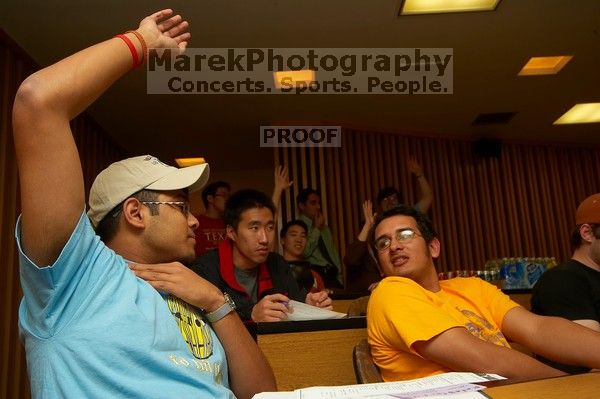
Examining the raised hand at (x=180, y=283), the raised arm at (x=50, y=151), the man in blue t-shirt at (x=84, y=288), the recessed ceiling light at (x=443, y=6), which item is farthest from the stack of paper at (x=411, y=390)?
the recessed ceiling light at (x=443, y=6)

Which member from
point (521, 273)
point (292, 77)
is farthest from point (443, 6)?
point (521, 273)

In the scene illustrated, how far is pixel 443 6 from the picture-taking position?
361 cm

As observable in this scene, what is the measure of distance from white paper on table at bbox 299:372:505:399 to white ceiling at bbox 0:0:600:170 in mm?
2861

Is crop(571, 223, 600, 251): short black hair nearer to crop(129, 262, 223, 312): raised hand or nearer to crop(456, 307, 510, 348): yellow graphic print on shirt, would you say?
crop(456, 307, 510, 348): yellow graphic print on shirt

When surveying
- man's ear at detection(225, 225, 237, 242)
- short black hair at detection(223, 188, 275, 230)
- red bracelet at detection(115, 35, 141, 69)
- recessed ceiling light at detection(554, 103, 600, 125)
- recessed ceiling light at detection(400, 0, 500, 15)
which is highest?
recessed ceiling light at detection(400, 0, 500, 15)

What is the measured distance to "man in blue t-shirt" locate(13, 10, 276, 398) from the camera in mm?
962

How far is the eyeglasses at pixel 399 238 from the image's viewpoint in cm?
193

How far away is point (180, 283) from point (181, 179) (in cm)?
28

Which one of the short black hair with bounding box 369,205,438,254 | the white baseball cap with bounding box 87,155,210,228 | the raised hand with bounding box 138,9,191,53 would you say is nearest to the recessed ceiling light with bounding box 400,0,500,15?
the short black hair with bounding box 369,205,438,254

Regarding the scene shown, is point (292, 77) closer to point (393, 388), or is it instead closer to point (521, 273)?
point (521, 273)

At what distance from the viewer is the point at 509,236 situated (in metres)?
6.99

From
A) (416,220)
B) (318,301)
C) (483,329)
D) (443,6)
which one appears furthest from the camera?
(443,6)

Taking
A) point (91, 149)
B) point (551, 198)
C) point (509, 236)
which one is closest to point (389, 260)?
point (91, 149)

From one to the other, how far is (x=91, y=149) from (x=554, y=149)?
5.85 meters
